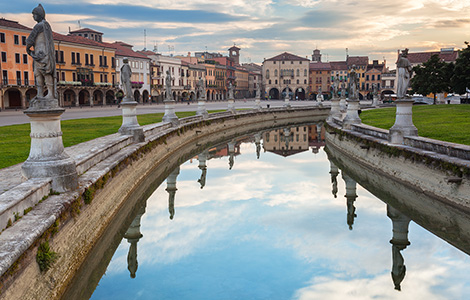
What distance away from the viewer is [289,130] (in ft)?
147

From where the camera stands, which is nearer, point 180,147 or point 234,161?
point 234,161

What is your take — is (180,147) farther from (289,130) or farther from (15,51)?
(15,51)

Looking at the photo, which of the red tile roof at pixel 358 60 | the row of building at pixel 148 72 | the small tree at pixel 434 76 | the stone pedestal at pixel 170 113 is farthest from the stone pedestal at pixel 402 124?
the red tile roof at pixel 358 60

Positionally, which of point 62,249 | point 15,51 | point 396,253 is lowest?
point 396,253

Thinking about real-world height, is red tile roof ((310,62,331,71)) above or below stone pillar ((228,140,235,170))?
above

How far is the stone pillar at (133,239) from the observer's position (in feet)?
33.3

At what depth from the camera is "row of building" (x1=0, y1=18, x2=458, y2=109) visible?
2071 inches

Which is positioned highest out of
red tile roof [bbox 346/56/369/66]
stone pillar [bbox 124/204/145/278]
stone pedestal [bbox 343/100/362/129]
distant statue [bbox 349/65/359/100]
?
red tile roof [bbox 346/56/369/66]

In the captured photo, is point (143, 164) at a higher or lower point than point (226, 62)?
lower

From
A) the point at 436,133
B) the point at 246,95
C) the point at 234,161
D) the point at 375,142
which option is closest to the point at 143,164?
the point at 234,161

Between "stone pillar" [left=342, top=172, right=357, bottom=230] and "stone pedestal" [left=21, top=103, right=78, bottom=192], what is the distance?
8043mm

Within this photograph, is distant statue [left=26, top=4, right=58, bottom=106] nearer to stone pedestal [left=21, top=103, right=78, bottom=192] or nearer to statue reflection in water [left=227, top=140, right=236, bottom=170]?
stone pedestal [left=21, top=103, right=78, bottom=192]

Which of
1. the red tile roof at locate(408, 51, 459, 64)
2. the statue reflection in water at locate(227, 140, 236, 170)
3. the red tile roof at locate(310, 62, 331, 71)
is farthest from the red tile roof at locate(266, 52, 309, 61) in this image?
the statue reflection in water at locate(227, 140, 236, 170)

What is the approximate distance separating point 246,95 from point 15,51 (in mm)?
97232
